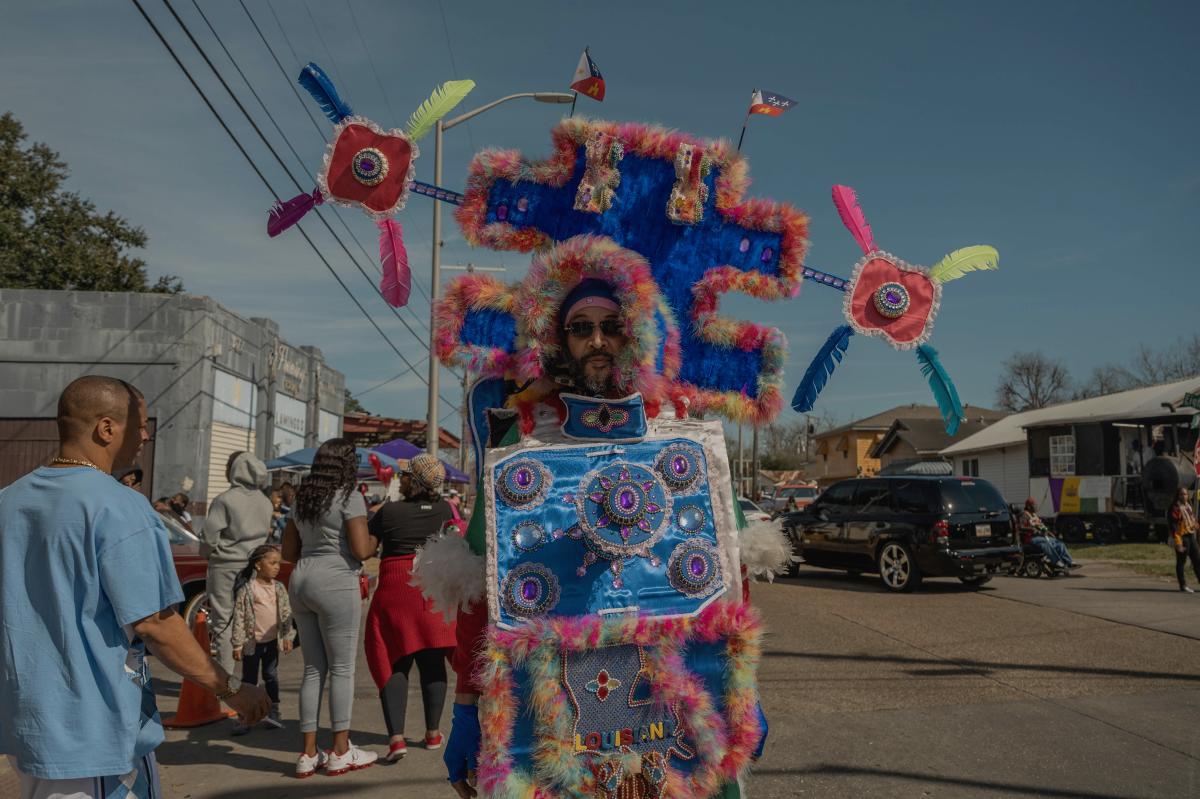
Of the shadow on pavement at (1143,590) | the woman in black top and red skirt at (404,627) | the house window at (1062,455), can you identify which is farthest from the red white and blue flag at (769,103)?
the house window at (1062,455)

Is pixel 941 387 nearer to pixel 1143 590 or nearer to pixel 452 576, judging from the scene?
pixel 452 576

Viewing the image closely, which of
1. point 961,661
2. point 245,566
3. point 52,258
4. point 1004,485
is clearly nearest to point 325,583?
point 245,566

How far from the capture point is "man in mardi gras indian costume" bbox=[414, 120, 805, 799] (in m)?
2.37

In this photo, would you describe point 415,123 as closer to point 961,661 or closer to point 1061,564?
point 961,661

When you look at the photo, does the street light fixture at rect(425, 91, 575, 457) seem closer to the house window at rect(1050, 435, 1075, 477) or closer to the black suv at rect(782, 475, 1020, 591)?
the black suv at rect(782, 475, 1020, 591)

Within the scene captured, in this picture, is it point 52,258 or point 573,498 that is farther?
point 52,258

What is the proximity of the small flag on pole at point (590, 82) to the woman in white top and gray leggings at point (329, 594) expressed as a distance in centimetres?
263

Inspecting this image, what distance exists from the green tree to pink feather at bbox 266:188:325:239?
29.8 metres

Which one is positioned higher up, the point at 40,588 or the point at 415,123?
the point at 415,123

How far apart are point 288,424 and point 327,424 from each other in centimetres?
416

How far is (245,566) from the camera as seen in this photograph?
6.60m

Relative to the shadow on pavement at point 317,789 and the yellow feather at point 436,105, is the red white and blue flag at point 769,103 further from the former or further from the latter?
the shadow on pavement at point 317,789

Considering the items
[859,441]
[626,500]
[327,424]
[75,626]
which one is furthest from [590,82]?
[859,441]

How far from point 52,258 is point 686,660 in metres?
33.3
